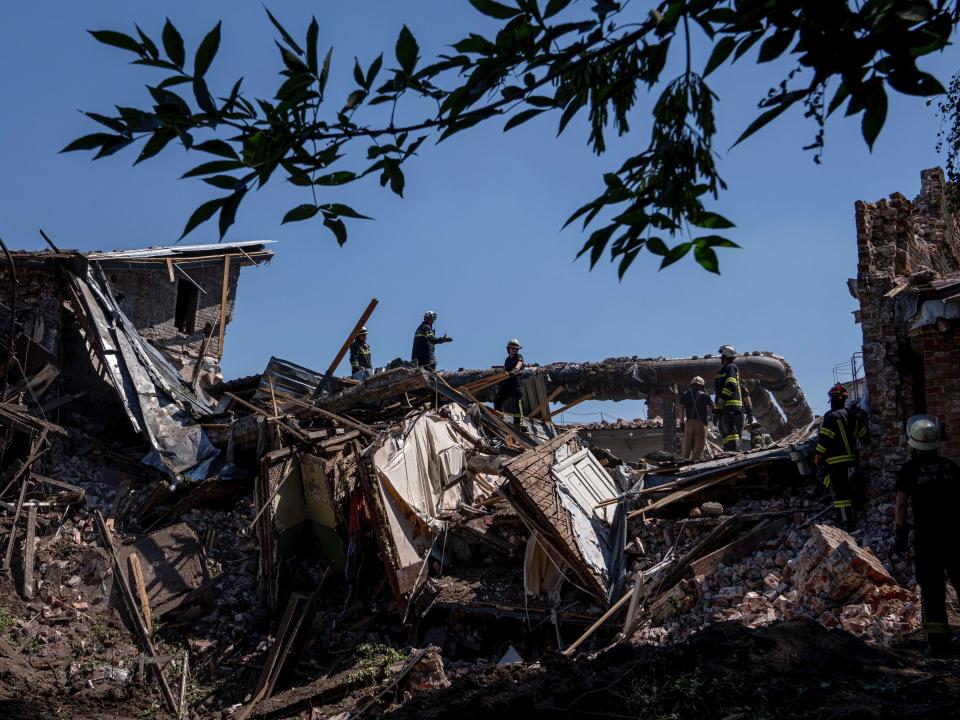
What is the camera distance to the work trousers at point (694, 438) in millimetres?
15719

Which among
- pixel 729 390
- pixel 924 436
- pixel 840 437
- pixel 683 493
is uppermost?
pixel 729 390

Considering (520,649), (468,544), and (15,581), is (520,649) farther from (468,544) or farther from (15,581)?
(15,581)

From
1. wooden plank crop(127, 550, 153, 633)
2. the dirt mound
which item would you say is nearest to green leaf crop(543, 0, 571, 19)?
the dirt mound

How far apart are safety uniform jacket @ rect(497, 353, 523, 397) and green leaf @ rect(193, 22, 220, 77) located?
1408cm

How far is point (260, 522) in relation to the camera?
41.9ft

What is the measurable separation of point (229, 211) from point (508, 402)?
48.3 ft

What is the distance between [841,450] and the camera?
10.5 meters

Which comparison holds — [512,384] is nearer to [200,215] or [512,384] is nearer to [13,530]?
[13,530]

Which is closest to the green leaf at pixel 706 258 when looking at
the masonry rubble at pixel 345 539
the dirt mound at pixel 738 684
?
the dirt mound at pixel 738 684

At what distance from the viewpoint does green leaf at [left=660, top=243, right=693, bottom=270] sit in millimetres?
3438

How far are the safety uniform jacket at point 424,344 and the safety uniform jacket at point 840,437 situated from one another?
8.93 metres

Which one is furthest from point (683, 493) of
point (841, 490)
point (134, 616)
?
point (134, 616)

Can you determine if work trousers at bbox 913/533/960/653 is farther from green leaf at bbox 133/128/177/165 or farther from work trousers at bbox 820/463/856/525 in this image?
green leaf at bbox 133/128/177/165

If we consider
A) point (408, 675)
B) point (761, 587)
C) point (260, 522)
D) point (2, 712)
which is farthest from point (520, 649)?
point (2, 712)
